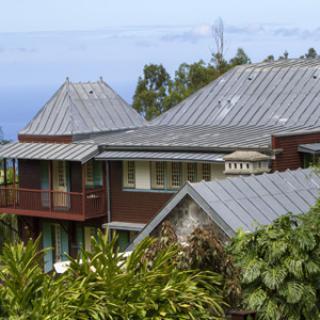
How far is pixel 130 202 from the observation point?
120ft

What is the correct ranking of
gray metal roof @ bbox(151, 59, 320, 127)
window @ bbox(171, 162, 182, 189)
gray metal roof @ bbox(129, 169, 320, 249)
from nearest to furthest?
gray metal roof @ bbox(129, 169, 320, 249), window @ bbox(171, 162, 182, 189), gray metal roof @ bbox(151, 59, 320, 127)

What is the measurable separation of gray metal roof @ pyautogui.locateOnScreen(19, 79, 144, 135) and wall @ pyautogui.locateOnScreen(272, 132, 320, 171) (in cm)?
994

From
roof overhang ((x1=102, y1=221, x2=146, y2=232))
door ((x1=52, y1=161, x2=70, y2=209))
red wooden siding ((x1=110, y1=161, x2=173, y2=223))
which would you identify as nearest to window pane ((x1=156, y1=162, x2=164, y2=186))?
red wooden siding ((x1=110, y1=161, x2=173, y2=223))

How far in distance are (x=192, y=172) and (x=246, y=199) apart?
39.9 ft

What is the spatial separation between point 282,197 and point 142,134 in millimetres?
15353

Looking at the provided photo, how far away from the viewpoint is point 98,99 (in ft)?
140

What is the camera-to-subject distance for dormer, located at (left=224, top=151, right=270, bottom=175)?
99.5ft

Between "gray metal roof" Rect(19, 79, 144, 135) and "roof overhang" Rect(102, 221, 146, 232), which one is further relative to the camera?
"gray metal roof" Rect(19, 79, 144, 135)

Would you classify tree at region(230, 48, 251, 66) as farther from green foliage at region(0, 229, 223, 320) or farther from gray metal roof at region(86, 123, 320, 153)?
green foliage at region(0, 229, 223, 320)

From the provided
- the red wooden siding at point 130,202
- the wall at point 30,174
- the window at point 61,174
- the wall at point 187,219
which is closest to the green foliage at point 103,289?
the wall at point 187,219

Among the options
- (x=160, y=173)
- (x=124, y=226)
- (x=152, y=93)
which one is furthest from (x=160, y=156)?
(x=152, y=93)

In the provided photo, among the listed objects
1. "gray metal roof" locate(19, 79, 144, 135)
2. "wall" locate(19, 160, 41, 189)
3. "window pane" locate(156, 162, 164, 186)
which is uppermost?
"gray metal roof" locate(19, 79, 144, 135)

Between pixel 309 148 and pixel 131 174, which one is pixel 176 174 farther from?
pixel 309 148

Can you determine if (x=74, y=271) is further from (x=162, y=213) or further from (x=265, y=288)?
(x=162, y=213)
